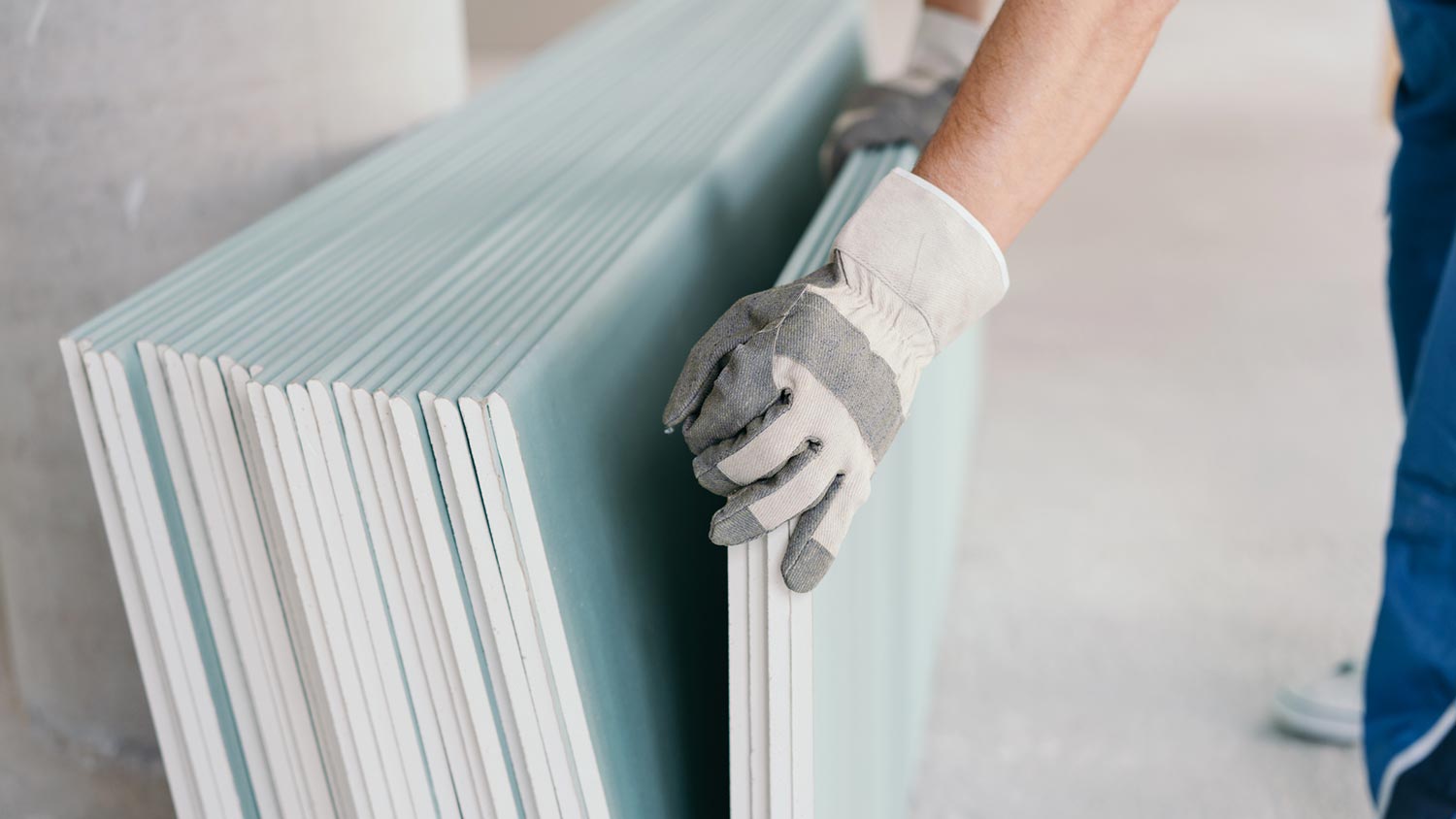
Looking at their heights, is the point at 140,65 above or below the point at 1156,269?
above

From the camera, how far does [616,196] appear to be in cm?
138

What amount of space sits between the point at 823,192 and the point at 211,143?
0.93 meters

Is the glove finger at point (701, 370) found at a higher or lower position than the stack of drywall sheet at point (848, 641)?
higher

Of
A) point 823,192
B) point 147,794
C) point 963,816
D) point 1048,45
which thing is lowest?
point 963,816

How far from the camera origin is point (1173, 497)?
279 centimetres

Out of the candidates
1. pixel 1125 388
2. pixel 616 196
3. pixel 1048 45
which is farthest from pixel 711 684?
pixel 1125 388

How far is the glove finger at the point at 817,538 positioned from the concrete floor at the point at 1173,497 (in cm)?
113

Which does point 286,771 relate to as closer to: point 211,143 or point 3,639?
point 211,143

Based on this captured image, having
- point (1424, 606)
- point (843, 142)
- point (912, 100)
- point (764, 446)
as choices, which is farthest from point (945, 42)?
point (764, 446)

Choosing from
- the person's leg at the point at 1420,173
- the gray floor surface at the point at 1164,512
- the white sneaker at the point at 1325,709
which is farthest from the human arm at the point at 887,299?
the white sneaker at the point at 1325,709

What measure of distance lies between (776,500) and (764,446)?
39 millimetres

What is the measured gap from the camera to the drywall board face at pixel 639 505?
3.25 feet

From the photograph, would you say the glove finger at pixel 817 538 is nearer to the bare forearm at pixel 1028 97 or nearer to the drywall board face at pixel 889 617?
the drywall board face at pixel 889 617

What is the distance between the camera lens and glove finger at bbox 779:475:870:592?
90 centimetres
